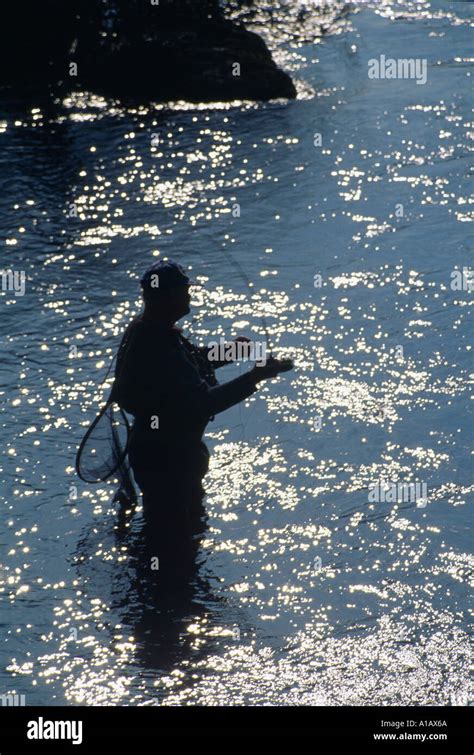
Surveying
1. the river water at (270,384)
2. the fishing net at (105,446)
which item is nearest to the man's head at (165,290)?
the fishing net at (105,446)

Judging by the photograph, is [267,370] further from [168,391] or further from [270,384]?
[270,384]

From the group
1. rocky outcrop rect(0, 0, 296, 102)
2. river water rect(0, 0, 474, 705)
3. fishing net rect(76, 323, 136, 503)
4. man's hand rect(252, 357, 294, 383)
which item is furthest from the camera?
rocky outcrop rect(0, 0, 296, 102)

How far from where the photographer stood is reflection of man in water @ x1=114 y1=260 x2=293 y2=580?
5840 millimetres

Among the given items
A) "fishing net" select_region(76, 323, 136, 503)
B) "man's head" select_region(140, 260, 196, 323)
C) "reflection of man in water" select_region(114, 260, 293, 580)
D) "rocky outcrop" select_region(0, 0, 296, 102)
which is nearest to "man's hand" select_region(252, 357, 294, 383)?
"reflection of man in water" select_region(114, 260, 293, 580)

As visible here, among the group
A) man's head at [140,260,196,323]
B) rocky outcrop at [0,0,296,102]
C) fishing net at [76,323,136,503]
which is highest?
rocky outcrop at [0,0,296,102]

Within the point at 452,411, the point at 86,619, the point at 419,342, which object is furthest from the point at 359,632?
the point at 419,342

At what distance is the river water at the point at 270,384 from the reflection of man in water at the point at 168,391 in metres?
0.48

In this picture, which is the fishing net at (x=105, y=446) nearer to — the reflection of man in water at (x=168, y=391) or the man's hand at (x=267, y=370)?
the reflection of man in water at (x=168, y=391)

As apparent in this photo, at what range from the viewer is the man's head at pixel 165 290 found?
5836mm

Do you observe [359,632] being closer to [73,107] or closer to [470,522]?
[470,522]

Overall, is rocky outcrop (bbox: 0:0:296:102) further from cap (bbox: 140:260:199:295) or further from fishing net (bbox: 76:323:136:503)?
cap (bbox: 140:260:199:295)

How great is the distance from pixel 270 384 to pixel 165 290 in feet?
7.76

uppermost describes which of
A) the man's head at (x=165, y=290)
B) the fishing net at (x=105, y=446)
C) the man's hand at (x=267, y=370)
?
the man's head at (x=165, y=290)

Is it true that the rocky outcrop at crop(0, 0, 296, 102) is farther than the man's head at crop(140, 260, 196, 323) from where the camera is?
Yes
